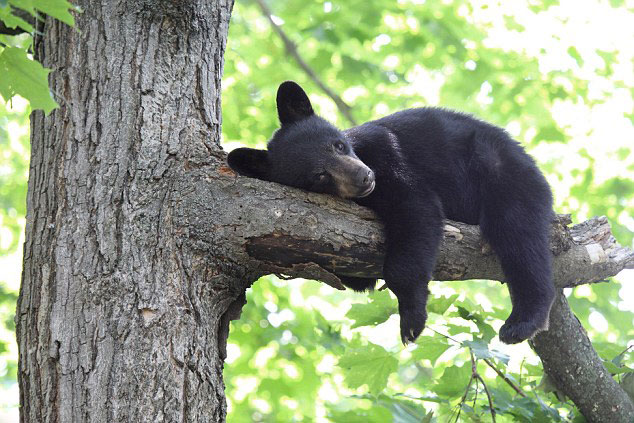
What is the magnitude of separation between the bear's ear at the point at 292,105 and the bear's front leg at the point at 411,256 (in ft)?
3.90

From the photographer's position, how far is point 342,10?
289 inches

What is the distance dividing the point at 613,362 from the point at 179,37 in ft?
10.9

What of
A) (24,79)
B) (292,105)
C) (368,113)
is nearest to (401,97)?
(368,113)

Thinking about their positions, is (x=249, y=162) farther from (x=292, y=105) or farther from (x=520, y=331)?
(x=520, y=331)

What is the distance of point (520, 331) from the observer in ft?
12.5

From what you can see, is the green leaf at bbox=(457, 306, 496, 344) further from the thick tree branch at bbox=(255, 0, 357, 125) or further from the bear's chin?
the thick tree branch at bbox=(255, 0, 357, 125)

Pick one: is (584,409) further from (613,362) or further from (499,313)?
(499,313)

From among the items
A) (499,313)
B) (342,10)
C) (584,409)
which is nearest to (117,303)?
(499,313)

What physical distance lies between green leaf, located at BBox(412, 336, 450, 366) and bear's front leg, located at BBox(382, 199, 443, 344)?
71mm

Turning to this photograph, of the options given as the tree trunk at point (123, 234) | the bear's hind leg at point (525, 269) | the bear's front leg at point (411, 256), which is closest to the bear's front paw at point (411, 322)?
the bear's front leg at point (411, 256)

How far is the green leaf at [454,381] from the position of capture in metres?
3.92

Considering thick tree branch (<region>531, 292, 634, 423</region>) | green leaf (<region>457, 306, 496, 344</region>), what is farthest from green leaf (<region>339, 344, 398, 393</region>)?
thick tree branch (<region>531, 292, 634, 423</region>)

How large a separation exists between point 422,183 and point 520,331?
1111mm

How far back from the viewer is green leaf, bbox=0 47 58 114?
2.26 meters
